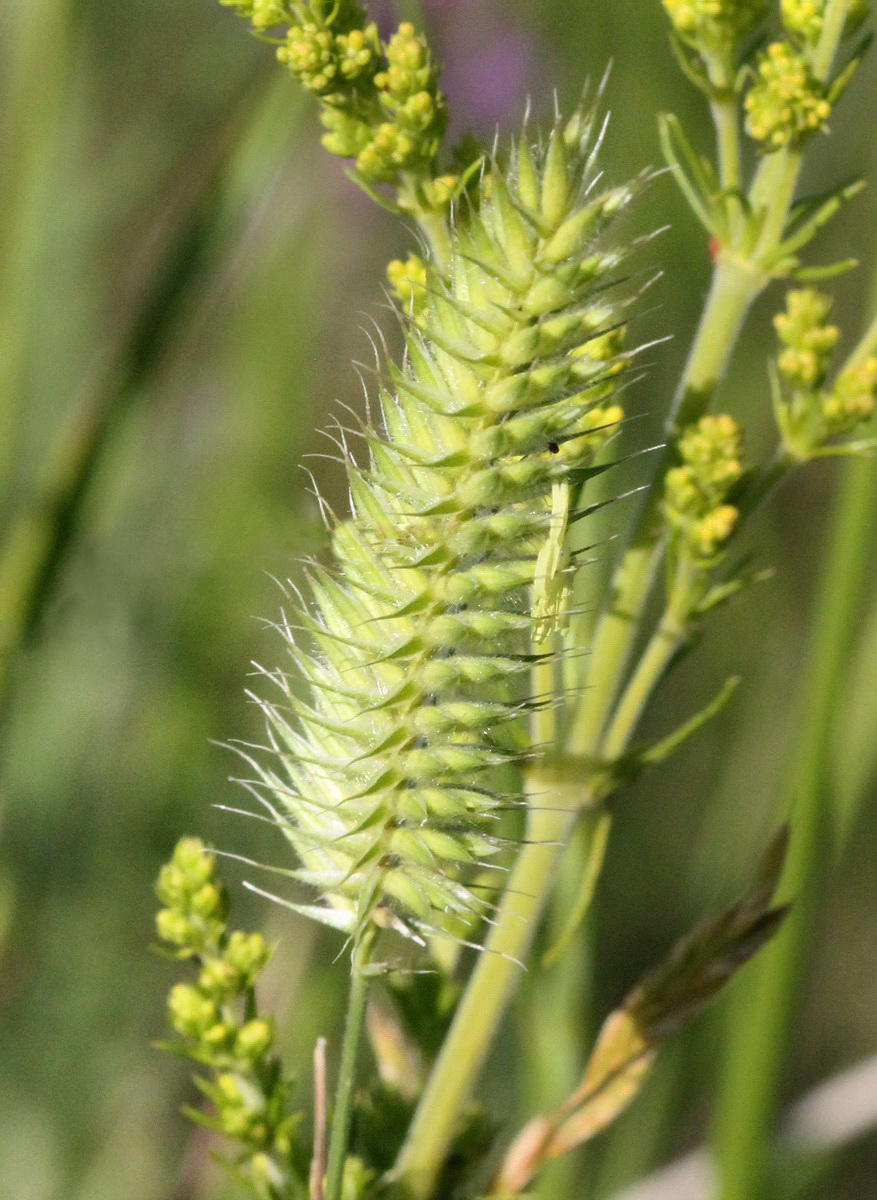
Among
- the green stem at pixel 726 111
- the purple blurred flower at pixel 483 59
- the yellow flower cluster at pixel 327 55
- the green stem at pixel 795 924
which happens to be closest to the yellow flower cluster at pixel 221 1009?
the green stem at pixel 795 924

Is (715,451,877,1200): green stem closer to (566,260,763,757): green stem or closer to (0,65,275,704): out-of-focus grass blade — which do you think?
(566,260,763,757): green stem

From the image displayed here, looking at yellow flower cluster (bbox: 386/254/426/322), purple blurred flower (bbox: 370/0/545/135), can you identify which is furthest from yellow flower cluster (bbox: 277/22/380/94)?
purple blurred flower (bbox: 370/0/545/135)

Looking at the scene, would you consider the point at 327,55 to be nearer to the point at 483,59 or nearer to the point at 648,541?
the point at 648,541

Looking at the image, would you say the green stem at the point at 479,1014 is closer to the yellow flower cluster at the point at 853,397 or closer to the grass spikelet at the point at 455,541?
the grass spikelet at the point at 455,541

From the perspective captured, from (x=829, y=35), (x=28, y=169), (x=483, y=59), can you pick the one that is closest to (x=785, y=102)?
(x=829, y=35)

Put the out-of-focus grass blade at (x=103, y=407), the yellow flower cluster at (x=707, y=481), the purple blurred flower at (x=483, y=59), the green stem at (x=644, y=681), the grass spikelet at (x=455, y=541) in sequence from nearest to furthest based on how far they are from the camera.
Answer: the grass spikelet at (x=455, y=541)
the yellow flower cluster at (x=707, y=481)
the green stem at (x=644, y=681)
the out-of-focus grass blade at (x=103, y=407)
the purple blurred flower at (x=483, y=59)

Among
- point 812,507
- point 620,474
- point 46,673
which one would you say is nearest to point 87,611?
point 46,673
